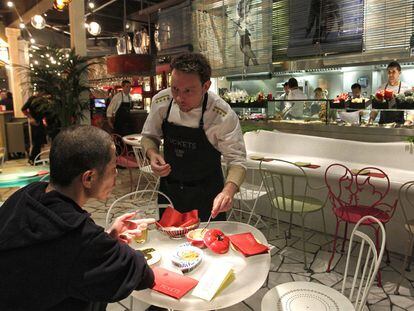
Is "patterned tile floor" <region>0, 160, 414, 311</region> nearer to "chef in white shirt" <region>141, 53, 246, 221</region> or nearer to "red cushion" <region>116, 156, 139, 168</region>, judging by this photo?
"chef in white shirt" <region>141, 53, 246, 221</region>

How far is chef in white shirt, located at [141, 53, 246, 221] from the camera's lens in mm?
2037

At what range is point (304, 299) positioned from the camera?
1.81m

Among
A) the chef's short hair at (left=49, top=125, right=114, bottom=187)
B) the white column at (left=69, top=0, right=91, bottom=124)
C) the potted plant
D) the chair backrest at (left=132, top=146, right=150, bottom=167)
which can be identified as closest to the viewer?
the chef's short hair at (left=49, top=125, right=114, bottom=187)

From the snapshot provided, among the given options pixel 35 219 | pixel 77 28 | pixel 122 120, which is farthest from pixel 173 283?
pixel 122 120

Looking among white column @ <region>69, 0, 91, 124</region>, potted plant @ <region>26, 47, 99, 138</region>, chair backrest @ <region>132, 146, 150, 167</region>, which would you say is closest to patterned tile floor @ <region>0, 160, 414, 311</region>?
chair backrest @ <region>132, 146, 150, 167</region>

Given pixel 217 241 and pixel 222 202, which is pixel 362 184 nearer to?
pixel 222 202

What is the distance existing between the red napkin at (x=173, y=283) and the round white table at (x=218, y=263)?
0.02m

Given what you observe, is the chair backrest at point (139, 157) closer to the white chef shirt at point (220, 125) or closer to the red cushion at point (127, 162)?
the red cushion at point (127, 162)

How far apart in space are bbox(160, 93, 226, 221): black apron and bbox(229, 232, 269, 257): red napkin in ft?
1.57

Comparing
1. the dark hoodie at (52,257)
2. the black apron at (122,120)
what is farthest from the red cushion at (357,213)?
the black apron at (122,120)

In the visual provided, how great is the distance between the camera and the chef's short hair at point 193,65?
1934 mm

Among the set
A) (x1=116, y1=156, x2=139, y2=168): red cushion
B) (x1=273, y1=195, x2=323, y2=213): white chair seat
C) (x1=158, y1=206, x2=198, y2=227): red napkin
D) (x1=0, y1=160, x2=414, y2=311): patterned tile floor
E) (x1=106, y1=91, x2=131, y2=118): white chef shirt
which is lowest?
(x1=0, y1=160, x2=414, y2=311): patterned tile floor

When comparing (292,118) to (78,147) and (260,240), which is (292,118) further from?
(78,147)

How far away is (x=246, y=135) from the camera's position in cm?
538
